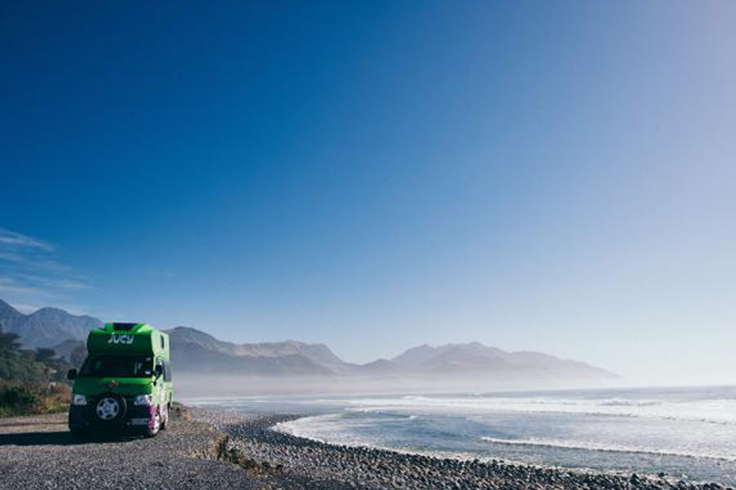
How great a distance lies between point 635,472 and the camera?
869 inches

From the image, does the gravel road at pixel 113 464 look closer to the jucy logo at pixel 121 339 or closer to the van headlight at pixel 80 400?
the van headlight at pixel 80 400

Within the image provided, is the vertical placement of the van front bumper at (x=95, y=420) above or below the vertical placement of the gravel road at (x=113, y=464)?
above

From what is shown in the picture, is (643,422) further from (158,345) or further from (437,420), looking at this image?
(158,345)

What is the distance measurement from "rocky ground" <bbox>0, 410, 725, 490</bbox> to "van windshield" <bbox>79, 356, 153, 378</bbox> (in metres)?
2.44

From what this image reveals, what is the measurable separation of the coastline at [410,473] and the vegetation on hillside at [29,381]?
16.1 metres

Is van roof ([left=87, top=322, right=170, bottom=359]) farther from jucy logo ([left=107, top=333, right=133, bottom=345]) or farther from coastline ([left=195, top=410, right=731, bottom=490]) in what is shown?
coastline ([left=195, top=410, right=731, bottom=490])

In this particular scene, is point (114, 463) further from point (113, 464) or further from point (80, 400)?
point (80, 400)

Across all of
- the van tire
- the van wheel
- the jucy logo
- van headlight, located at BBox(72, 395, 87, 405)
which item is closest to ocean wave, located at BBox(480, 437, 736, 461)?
the van wheel

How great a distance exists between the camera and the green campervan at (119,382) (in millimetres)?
18781

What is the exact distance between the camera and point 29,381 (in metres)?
56.3

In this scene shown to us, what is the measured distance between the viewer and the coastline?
17.0 metres

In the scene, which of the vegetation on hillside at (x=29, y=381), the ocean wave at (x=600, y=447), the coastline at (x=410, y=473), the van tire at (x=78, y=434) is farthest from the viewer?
the vegetation on hillside at (x=29, y=381)

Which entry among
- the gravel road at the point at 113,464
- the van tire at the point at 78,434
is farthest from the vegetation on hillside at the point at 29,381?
the van tire at the point at 78,434

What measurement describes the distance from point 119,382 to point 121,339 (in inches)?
79.3
